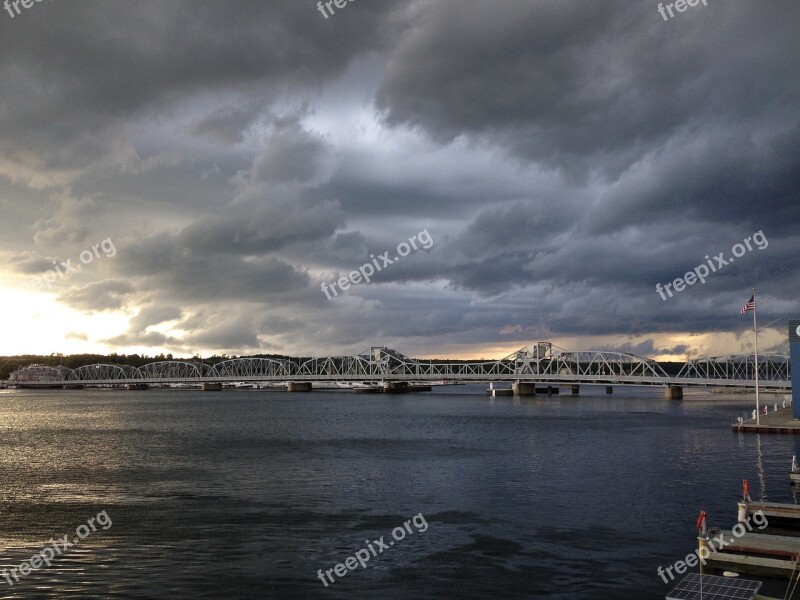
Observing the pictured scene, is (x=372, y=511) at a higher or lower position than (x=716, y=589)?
lower

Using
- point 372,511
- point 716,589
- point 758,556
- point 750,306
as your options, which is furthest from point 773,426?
point 716,589

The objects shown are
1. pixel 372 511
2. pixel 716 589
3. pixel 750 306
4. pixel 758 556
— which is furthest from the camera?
pixel 750 306

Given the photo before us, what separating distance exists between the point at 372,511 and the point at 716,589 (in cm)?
2112

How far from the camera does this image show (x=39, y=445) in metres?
80.3

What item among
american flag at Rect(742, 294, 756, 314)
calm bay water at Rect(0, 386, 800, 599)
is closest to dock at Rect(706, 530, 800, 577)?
calm bay water at Rect(0, 386, 800, 599)

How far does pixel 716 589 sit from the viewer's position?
2409 cm

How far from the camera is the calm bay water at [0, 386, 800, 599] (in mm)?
28000

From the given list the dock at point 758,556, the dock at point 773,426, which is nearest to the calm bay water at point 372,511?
the dock at point 773,426

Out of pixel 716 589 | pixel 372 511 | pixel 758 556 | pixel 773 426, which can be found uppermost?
pixel 716 589

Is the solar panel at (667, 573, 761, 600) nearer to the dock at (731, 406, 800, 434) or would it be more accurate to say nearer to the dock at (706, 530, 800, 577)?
the dock at (706, 530, 800, 577)

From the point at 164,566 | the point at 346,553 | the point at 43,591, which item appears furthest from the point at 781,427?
the point at 43,591

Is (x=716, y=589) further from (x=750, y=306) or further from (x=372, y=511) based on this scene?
(x=750, y=306)

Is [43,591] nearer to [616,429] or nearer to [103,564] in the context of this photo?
[103,564]

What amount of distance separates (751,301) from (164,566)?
6651 centimetres
